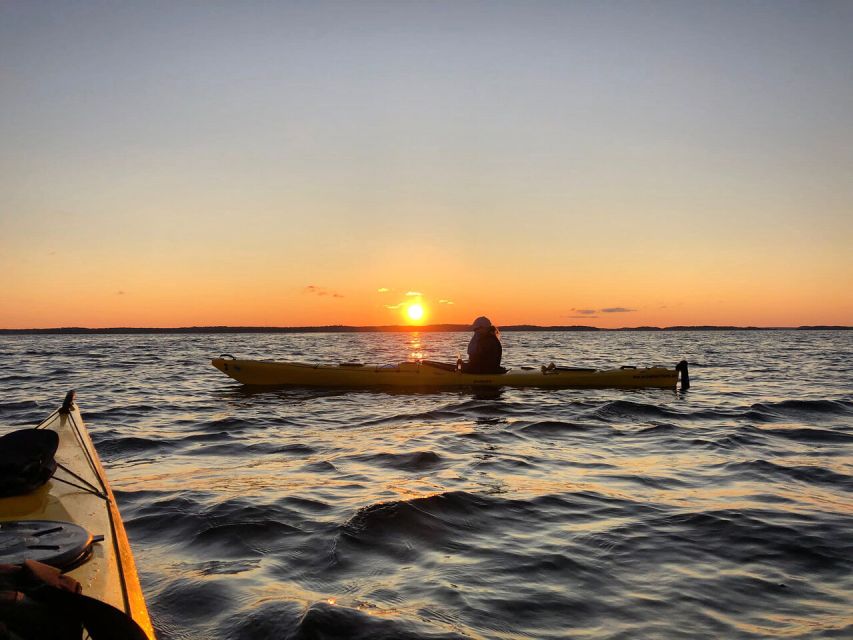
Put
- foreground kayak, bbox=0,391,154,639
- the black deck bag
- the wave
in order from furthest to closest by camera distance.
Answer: the wave
the black deck bag
foreground kayak, bbox=0,391,154,639

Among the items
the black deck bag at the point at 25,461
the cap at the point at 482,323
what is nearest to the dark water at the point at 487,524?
the black deck bag at the point at 25,461

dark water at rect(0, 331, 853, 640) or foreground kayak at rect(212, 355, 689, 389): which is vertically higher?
foreground kayak at rect(212, 355, 689, 389)

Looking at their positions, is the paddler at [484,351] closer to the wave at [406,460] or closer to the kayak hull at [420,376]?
the kayak hull at [420,376]

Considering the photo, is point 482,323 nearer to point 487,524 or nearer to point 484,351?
point 484,351

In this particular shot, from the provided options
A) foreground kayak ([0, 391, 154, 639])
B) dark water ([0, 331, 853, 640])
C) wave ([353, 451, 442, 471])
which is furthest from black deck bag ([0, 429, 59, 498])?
wave ([353, 451, 442, 471])

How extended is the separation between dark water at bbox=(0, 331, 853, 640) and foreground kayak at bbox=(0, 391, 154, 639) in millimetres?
715

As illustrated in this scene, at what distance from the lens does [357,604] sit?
4.02 m

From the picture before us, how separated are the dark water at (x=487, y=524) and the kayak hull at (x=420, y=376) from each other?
12.8 feet

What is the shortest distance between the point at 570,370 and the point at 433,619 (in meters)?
13.4

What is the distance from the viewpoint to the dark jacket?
15.9 meters

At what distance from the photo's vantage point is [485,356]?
16.0 m

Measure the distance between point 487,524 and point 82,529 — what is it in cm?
360

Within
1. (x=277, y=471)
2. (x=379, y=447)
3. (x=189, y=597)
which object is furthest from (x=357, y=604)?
(x=379, y=447)

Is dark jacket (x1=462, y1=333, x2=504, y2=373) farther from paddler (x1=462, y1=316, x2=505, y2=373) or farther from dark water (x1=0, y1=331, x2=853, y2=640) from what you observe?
dark water (x1=0, y1=331, x2=853, y2=640)
